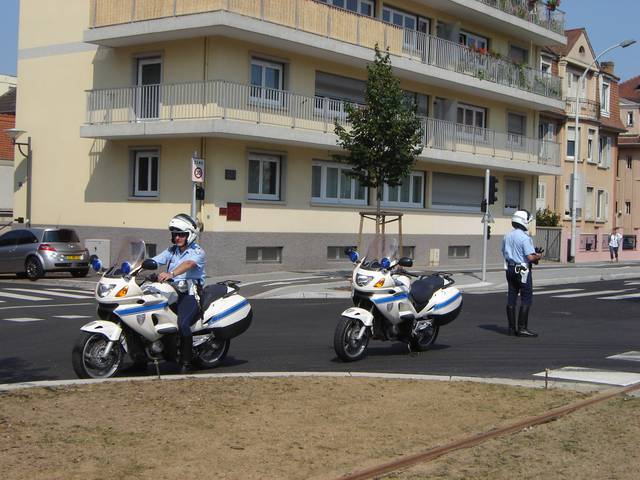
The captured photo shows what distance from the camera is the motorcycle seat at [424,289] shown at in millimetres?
11148

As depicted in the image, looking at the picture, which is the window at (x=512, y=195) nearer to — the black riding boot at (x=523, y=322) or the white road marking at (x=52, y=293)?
the white road marking at (x=52, y=293)

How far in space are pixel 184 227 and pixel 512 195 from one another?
1338 inches

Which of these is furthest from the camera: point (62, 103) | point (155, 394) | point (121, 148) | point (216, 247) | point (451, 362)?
point (62, 103)

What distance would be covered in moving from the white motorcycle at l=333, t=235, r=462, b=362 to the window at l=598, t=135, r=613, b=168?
45.7 metres

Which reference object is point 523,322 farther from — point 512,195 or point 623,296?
point 512,195

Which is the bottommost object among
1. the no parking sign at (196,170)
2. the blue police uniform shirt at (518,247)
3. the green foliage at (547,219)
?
the blue police uniform shirt at (518,247)

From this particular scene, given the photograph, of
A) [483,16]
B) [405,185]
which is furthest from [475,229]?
[483,16]

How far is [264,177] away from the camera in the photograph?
28484 mm

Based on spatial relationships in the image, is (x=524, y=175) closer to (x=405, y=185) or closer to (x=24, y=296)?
(x=405, y=185)

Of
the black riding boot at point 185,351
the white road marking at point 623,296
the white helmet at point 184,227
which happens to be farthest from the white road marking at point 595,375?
the white road marking at point 623,296

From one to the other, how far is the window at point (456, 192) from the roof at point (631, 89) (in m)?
32.8

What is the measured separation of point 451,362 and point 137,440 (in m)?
5.16

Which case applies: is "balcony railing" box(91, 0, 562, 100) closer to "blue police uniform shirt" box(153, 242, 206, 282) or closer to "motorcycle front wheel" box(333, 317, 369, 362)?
"motorcycle front wheel" box(333, 317, 369, 362)

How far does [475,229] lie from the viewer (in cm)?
3825
